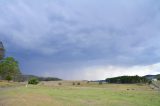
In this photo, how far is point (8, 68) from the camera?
3120 inches

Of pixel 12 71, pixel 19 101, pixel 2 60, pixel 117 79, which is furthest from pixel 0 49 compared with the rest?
pixel 19 101

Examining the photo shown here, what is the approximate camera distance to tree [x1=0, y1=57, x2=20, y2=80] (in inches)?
3118

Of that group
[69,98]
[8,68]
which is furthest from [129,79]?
[69,98]

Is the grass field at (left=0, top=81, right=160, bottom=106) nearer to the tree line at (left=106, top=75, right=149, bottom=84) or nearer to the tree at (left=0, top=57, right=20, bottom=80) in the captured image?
the tree at (left=0, top=57, right=20, bottom=80)

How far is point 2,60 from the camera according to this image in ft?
270

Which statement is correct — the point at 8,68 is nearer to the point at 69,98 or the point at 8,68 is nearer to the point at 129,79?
the point at 129,79

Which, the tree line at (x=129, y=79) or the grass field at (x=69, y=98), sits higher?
the tree line at (x=129, y=79)

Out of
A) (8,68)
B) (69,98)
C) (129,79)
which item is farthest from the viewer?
(129,79)

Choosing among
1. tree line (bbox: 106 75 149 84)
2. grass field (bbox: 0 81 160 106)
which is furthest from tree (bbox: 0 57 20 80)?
grass field (bbox: 0 81 160 106)

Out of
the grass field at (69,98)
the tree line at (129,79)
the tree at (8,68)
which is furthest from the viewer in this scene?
the tree line at (129,79)

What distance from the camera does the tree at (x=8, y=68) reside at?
260 ft

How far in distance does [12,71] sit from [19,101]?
6102 cm

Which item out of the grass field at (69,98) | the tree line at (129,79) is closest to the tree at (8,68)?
the tree line at (129,79)

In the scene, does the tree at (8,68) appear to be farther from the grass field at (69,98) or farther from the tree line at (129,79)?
the grass field at (69,98)
